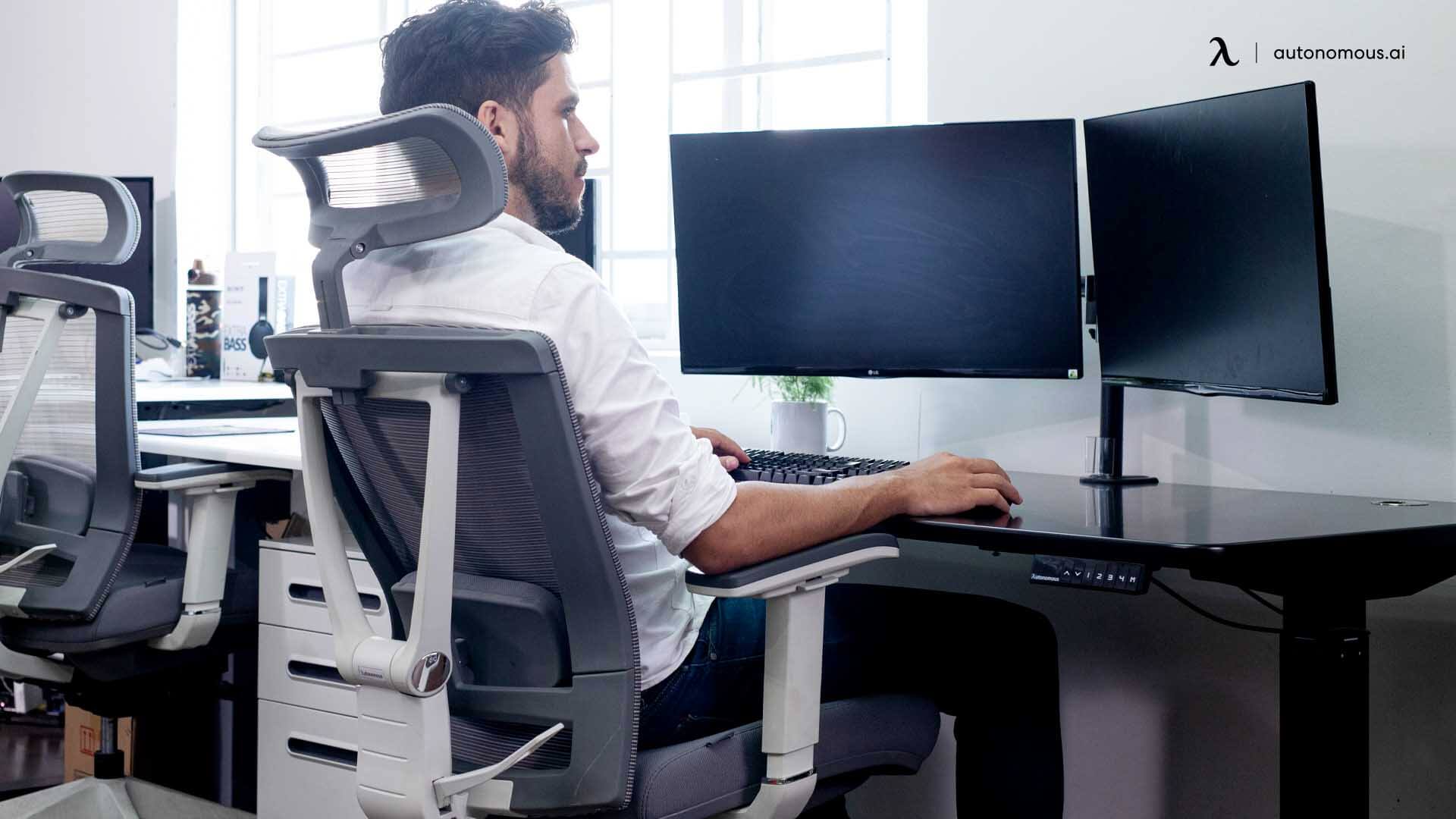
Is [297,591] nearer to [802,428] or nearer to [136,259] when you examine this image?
[802,428]

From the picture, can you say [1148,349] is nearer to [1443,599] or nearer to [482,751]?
[1443,599]

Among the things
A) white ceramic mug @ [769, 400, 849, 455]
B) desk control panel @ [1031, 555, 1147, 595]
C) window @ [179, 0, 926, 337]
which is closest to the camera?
desk control panel @ [1031, 555, 1147, 595]

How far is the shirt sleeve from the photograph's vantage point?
1.23 metres

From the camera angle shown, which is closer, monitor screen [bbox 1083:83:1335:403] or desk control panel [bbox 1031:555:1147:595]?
desk control panel [bbox 1031:555:1147:595]

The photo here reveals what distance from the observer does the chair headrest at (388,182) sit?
1.14m

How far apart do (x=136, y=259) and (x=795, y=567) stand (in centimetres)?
287

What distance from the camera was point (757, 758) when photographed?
133 centimetres

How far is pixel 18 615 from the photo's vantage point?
2074 millimetres

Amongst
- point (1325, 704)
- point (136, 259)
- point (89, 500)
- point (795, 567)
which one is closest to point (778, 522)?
point (795, 567)

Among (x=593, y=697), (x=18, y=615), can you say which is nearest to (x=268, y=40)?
(x=18, y=615)

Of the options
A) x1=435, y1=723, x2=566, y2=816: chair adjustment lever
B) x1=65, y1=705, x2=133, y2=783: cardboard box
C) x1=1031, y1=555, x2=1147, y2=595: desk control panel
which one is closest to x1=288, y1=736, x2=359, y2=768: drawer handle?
x1=65, y1=705, x2=133, y2=783: cardboard box

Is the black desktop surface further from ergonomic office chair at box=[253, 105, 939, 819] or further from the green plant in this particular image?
the green plant

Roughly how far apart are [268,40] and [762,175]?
2.42m

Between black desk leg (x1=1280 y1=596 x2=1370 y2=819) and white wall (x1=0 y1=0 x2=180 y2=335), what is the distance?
327 centimetres
